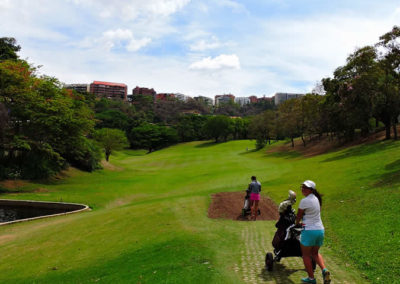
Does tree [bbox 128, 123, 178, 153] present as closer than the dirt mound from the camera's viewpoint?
No

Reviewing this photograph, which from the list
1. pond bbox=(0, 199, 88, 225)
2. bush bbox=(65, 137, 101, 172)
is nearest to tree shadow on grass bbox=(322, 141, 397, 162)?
pond bbox=(0, 199, 88, 225)

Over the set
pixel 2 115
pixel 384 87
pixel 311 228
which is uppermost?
pixel 384 87

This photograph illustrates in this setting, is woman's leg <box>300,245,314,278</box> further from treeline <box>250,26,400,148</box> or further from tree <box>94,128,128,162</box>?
tree <box>94,128,128,162</box>

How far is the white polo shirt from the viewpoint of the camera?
→ 7.02 m

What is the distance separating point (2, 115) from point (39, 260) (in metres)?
23.6

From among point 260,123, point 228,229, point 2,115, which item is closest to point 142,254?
point 228,229

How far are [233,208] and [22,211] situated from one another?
50.9 ft

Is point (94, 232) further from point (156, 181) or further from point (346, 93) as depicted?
point (346, 93)

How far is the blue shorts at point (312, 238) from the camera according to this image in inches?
276

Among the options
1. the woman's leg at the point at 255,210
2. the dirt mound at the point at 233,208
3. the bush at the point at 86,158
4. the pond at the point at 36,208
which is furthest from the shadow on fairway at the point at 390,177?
the bush at the point at 86,158

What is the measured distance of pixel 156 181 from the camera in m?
37.3

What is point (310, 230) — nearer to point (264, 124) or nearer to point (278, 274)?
point (278, 274)

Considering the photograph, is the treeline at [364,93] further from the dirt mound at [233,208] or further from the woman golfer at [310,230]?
the woman golfer at [310,230]

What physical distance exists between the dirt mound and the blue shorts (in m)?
8.62
